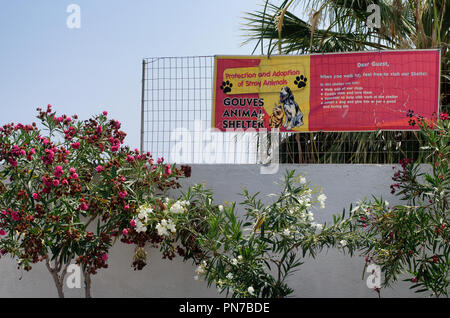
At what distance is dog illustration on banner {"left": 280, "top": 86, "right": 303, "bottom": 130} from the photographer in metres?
6.59

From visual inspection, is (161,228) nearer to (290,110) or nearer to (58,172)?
(58,172)

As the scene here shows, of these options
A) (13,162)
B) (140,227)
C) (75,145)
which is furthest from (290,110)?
(13,162)

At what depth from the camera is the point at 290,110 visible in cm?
662

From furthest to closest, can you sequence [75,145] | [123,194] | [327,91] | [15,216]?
[327,91]
[75,145]
[123,194]
[15,216]

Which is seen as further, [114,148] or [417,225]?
[114,148]

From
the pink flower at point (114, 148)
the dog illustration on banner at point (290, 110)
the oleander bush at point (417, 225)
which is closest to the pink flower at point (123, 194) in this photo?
the pink flower at point (114, 148)

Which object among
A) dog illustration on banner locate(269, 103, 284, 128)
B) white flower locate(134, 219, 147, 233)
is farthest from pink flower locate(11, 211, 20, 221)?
dog illustration on banner locate(269, 103, 284, 128)

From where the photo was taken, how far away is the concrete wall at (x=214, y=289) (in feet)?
19.8

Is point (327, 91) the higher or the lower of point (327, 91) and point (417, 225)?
the higher

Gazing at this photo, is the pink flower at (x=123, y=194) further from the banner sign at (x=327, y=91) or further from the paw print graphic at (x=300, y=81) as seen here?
the paw print graphic at (x=300, y=81)

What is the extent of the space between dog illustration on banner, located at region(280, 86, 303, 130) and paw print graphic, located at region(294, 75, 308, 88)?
121 millimetres

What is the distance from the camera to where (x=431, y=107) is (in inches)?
252

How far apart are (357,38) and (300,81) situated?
2482 millimetres
